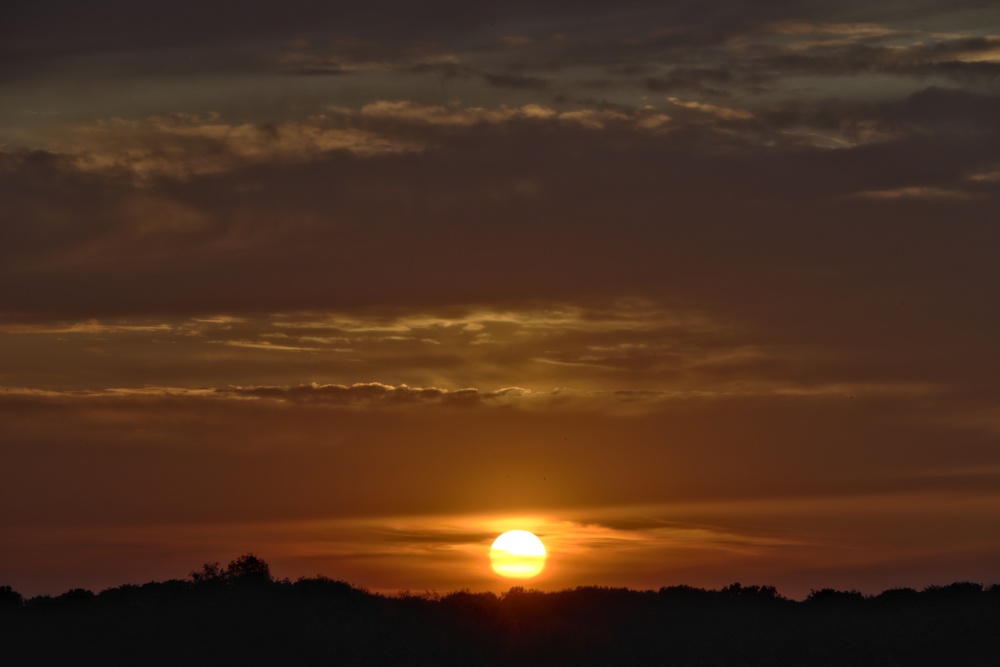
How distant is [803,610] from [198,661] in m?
30.6

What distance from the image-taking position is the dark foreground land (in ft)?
Result: 278

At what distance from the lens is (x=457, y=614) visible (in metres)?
88.4

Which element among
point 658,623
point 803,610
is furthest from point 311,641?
point 803,610

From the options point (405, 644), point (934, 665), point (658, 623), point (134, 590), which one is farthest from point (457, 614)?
point (934, 665)

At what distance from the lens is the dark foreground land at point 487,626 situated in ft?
278

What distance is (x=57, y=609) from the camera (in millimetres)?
88312

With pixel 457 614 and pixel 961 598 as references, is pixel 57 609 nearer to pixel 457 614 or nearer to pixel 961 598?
pixel 457 614

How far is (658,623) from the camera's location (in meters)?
87.8

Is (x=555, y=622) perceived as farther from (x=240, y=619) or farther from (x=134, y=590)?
(x=134, y=590)

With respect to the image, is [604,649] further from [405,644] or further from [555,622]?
[405,644]

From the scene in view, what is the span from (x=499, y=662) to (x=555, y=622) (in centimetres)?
398

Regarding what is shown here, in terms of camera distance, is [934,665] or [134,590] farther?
[134,590]

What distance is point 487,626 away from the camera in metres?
87.5

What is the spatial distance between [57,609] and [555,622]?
25389 mm
